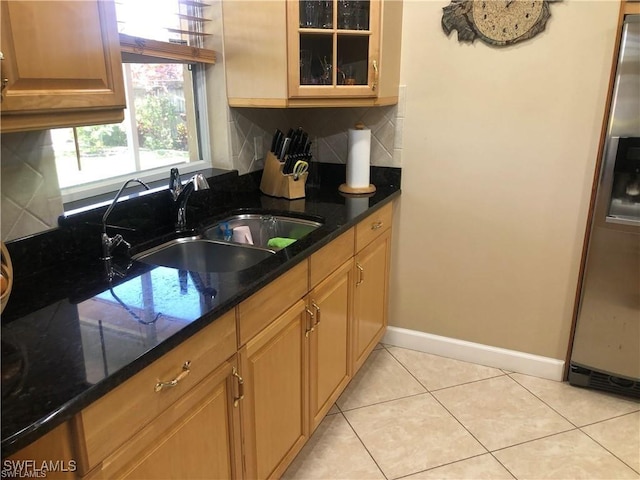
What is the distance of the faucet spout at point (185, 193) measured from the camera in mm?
1795

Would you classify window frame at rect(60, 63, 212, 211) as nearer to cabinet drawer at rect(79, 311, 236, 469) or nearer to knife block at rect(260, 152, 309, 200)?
knife block at rect(260, 152, 309, 200)

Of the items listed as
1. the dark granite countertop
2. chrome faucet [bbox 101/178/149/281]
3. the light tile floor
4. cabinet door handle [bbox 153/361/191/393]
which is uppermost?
chrome faucet [bbox 101/178/149/281]

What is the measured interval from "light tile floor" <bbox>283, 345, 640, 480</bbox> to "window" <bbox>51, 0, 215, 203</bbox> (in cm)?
135

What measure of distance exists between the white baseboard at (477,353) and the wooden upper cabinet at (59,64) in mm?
2074

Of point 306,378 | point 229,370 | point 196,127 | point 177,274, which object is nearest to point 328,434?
point 306,378

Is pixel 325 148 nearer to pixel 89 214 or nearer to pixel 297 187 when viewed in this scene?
pixel 297 187

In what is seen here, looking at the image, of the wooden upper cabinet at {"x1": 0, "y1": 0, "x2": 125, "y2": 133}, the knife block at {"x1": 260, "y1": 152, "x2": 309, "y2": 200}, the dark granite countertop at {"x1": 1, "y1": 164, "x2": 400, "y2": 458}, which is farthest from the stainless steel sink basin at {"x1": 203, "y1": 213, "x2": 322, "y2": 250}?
the wooden upper cabinet at {"x1": 0, "y1": 0, "x2": 125, "y2": 133}

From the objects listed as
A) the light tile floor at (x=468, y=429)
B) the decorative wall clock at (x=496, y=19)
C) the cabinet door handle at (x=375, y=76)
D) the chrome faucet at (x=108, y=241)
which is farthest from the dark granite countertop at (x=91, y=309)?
the decorative wall clock at (x=496, y=19)

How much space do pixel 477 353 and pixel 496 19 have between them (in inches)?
65.9

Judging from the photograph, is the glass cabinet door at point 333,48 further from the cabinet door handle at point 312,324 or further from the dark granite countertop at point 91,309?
the cabinet door handle at point 312,324

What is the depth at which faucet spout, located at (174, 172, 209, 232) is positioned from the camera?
1.79 metres

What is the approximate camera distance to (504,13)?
221 centimetres

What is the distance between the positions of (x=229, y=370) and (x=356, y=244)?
97 centimetres

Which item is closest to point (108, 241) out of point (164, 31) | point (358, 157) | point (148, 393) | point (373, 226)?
point (148, 393)
